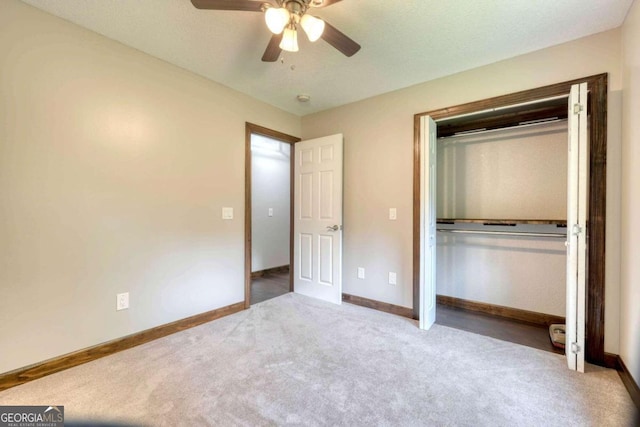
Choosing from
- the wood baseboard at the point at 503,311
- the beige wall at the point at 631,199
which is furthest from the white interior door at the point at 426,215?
the beige wall at the point at 631,199

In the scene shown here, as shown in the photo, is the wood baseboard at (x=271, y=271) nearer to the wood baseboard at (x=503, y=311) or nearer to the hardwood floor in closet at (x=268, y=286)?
the hardwood floor in closet at (x=268, y=286)

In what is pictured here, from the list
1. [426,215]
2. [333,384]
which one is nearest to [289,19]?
[426,215]

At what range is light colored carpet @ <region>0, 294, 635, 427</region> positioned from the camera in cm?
153

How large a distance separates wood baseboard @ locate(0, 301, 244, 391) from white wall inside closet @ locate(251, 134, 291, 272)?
208 centimetres

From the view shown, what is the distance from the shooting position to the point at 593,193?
204 centimetres

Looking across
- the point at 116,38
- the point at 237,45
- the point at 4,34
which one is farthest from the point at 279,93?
the point at 4,34

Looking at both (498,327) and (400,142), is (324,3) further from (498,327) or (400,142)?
(498,327)

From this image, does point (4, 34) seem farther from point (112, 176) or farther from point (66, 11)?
point (112, 176)

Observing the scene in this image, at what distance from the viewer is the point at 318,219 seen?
140 inches

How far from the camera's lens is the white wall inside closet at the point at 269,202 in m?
4.83

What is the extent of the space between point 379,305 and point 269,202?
9.35 feet

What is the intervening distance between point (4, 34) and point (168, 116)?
1032 millimetres

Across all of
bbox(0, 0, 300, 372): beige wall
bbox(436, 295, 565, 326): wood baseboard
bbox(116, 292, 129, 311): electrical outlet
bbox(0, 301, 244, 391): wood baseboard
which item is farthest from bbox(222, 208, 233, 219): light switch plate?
bbox(436, 295, 565, 326): wood baseboard

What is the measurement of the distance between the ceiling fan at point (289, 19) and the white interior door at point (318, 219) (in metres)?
1.67
